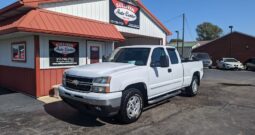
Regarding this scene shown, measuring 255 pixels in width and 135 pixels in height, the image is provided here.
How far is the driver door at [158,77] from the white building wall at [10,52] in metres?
4.79

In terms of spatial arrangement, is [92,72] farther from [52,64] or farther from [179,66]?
[52,64]

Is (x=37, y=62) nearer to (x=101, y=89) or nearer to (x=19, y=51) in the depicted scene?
(x=19, y=51)

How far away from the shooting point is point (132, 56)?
6.41 metres

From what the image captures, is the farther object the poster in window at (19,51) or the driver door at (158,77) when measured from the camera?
the poster in window at (19,51)

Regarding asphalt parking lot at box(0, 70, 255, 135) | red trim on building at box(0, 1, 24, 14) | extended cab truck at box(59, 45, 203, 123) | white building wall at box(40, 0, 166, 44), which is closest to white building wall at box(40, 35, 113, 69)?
white building wall at box(40, 0, 166, 44)

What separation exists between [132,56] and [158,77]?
95 cm

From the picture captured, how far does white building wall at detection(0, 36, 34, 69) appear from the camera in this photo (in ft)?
27.7

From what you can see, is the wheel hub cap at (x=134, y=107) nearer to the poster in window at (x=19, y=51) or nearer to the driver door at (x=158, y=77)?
the driver door at (x=158, y=77)

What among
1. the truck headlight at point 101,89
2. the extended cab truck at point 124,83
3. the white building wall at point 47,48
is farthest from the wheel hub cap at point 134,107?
the white building wall at point 47,48

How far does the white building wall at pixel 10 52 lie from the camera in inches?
332

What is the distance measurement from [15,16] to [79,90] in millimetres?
5706

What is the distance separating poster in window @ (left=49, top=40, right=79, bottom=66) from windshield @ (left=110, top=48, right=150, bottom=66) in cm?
301

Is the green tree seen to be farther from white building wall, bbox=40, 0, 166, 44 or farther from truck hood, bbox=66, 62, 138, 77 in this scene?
truck hood, bbox=66, 62, 138, 77

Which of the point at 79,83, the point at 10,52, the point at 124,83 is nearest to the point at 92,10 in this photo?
the point at 10,52
